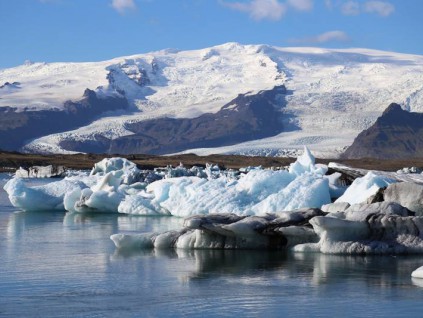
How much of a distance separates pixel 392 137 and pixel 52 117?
65813 millimetres

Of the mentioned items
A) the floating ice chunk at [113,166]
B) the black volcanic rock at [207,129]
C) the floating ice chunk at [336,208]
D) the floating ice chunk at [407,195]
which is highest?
the black volcanic rock at [207,129]

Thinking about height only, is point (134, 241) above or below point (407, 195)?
below

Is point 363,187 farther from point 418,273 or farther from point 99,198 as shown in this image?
point 99,198

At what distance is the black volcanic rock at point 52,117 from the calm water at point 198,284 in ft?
487

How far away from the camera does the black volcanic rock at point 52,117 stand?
542ft

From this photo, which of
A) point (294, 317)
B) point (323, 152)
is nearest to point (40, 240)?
point (294, 317)

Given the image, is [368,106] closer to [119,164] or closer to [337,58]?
[337,58]

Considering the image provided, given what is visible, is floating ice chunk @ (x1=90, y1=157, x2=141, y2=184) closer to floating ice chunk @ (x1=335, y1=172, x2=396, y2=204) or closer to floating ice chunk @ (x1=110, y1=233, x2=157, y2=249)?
floating ice chunk @ (x1=335, y1=172, x2=396, y2=204)

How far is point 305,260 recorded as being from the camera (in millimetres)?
13258

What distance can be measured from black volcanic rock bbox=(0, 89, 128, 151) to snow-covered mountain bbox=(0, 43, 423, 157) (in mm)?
170

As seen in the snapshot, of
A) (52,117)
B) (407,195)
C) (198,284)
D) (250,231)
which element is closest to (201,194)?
(250,231)


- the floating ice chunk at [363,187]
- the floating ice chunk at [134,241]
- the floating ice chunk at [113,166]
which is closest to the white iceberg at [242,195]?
the floating ice chunk at [363,187]

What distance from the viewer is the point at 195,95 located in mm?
154125

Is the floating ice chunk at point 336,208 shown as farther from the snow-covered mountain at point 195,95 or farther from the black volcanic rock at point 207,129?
the black volcanic rock at point 207,129
